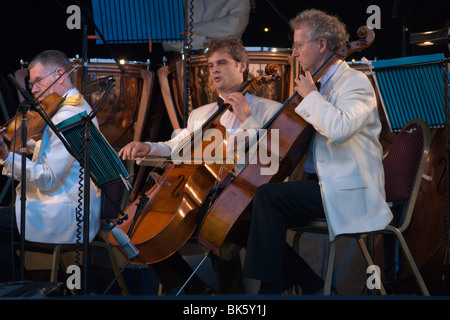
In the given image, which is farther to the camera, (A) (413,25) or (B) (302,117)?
(A) (413,25)

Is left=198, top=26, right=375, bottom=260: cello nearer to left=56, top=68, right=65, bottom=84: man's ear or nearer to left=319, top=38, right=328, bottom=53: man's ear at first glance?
left=319, top=38, right=328, bottom=53: man's ear

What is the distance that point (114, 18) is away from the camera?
12.2 ft

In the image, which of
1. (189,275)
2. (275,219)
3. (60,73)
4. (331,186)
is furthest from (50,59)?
(331,186)

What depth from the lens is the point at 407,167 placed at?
9.09 feet

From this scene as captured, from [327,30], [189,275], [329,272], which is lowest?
[189,275]

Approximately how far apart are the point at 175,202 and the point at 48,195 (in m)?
0.72

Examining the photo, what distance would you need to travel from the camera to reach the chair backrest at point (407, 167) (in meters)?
2.70

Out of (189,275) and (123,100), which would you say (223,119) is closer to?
(123,100)

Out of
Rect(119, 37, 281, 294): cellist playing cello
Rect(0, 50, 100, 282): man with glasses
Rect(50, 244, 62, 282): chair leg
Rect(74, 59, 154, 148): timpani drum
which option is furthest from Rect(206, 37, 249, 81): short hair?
Rect(50, 244, 62, 282): chair leg
